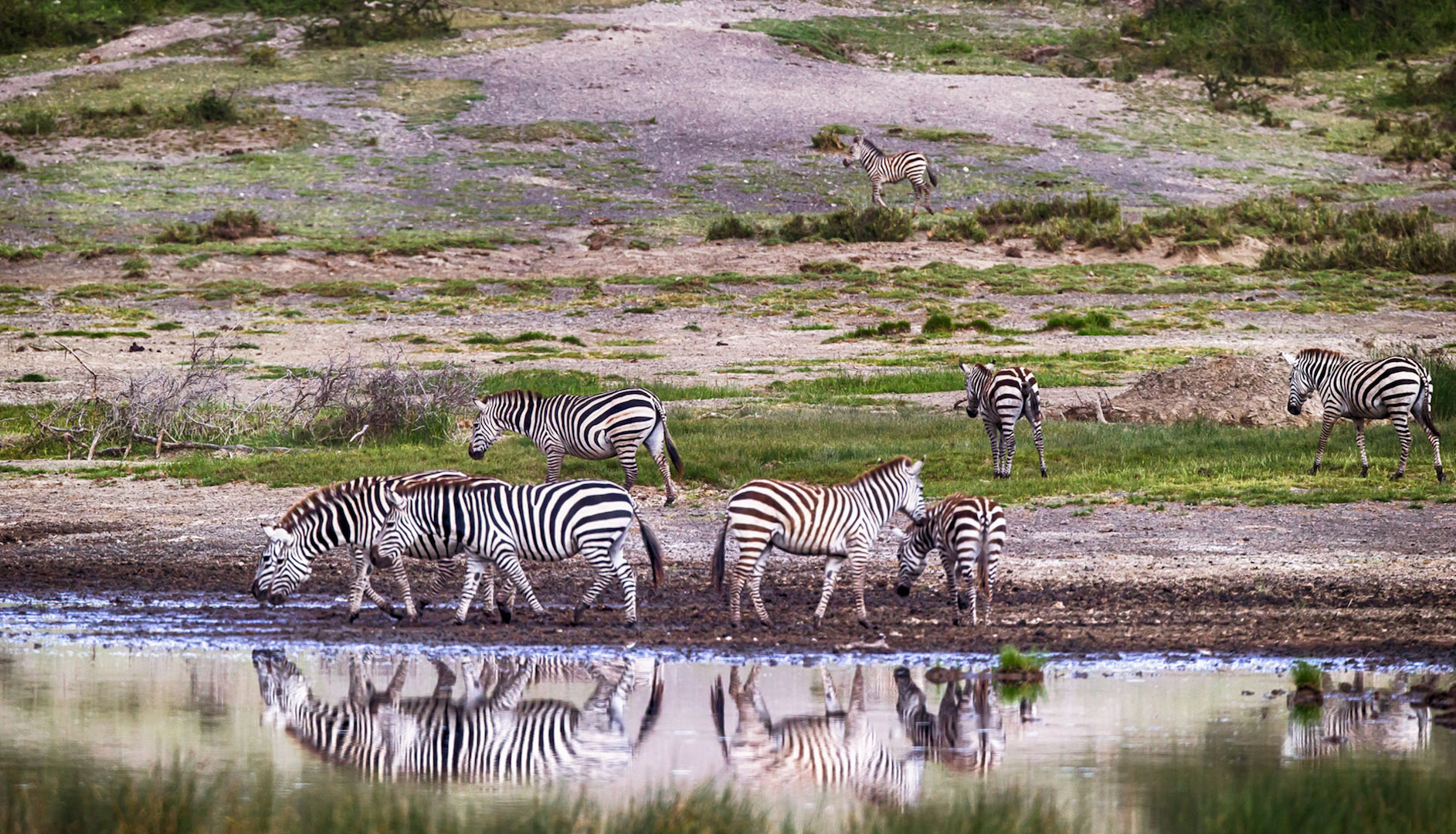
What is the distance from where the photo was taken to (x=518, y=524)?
12.4m

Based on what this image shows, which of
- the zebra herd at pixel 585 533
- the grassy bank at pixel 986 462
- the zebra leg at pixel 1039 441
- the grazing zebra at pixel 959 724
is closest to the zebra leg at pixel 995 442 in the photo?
the grassy bank at pixel 986 462

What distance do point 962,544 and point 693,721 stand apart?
293 centimetres

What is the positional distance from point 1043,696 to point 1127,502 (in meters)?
7.18

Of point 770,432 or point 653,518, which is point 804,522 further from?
point 770,432

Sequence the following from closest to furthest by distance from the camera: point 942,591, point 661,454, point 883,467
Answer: point 883,467, point 942,591, point 661,454

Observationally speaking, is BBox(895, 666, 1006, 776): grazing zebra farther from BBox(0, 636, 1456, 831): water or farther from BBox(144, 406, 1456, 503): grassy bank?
BBox(144, 406, 1456, 503): grassy bank

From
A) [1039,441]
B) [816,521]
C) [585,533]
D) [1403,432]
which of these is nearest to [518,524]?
[585,533]

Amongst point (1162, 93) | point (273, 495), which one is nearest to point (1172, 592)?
point (273, 495)

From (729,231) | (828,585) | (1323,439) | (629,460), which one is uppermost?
(729,231)

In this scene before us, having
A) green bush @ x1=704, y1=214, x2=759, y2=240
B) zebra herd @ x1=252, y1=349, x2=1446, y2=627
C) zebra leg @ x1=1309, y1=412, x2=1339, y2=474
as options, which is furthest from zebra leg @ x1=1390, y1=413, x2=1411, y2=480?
green bush @ x1=704, y1=214, x2=759, y2=240

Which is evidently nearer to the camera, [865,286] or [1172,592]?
[1172,592]

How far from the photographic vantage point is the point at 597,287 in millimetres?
39000

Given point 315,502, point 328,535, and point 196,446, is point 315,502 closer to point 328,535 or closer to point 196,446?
point 328,535

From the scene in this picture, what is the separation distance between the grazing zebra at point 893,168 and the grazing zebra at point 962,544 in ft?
117
